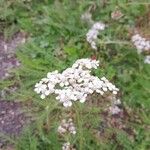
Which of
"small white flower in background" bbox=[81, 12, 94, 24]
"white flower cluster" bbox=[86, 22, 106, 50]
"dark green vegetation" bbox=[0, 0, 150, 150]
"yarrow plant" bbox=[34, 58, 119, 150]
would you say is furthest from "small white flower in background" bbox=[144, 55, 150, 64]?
"yarrow plant" bbox=[34, 58, 119, 150]

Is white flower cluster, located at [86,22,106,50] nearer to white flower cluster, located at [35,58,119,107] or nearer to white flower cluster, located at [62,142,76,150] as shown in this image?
white flower cluster, located at [62,142,76,150]

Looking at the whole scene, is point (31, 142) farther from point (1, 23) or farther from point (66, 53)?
point (1, 23)

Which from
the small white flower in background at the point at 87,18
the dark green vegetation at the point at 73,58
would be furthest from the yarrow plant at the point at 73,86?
the small white flower in background at the point at 87,18

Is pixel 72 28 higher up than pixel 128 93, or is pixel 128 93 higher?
pixel 72 28

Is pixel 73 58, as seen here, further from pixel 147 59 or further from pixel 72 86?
pixel 72 86

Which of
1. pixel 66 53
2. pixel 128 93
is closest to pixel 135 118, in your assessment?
pixel 128 93

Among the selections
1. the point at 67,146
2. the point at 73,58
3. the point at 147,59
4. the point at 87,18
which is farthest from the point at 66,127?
the point at 87,18

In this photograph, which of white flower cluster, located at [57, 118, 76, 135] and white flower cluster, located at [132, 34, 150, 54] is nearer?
white flower cluster, located at [57, 118, 76, 135]
